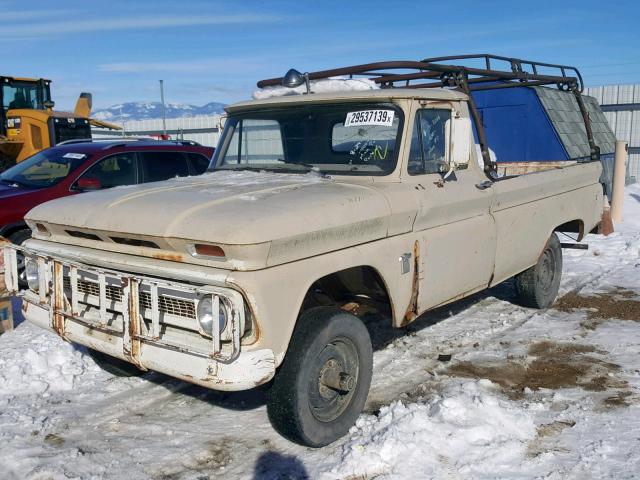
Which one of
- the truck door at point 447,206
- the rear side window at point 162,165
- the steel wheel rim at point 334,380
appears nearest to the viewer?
the steel wheel rim at point 334,380

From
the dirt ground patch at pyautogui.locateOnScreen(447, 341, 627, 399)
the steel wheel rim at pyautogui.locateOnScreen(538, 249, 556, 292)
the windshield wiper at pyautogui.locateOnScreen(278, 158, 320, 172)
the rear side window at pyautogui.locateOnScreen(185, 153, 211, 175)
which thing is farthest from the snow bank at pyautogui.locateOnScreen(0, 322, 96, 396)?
the steel wheel rim at pyautogui.locateOnScreen(538, 249, 556, 292)

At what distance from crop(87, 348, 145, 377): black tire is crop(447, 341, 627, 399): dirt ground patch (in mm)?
2367

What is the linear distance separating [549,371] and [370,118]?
92.2 inches

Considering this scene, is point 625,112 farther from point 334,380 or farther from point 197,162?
point 334,380

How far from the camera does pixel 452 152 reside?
4.55m

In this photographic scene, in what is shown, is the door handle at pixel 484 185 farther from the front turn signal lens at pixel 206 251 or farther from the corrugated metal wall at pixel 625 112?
the corrugated metal wall at pixel 625 112

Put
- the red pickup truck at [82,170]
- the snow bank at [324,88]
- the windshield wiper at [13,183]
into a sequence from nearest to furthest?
the snow bank at [324,88] → the red pickup truck at [82,170] → the windshield wiper at [13,183]

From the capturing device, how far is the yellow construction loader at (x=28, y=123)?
13.9 metres

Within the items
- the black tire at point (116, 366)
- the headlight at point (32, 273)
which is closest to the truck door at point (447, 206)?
the black tire at point (116, 366)

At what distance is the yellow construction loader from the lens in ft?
45.7

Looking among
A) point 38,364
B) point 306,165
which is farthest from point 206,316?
point 38,364

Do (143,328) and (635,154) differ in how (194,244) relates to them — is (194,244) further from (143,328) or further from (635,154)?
(635,154)

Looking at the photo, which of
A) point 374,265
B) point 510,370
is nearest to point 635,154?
point 510,370

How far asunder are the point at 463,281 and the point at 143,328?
2405mm
